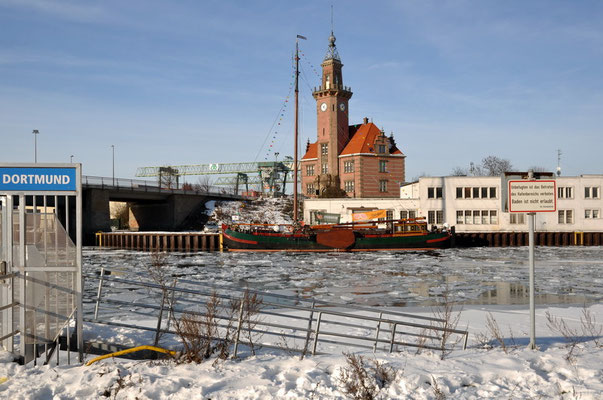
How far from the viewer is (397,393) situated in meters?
5.89

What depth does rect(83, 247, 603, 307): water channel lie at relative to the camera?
1897 centimetres

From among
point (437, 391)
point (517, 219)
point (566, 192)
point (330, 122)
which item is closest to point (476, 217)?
point (517, 219)

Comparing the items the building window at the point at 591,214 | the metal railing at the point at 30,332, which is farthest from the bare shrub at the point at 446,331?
the building window at the point at 591,214

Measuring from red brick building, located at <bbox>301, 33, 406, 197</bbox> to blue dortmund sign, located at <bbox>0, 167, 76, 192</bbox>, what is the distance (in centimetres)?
6712

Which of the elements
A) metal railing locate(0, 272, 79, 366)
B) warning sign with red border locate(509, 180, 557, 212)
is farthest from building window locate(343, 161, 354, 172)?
metal railing locate(0, 272, 79, 366)

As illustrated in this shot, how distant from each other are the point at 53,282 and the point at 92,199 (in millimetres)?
60878

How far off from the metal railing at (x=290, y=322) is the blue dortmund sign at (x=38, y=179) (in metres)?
1.95

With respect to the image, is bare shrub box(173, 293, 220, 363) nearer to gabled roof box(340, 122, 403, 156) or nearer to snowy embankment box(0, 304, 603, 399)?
snowy embankment box(0, 304, 603, 399)

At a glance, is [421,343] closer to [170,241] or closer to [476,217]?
[170,241]

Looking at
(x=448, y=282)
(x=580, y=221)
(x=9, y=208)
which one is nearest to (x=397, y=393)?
(x=9, y=208)

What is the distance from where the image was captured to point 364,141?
78.6 m

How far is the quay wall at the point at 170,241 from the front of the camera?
52438 millimetres

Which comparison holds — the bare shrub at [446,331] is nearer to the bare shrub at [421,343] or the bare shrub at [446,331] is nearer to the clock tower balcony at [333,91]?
the bare shrub at [421,343]

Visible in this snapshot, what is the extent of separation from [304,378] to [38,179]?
431 centimetres
